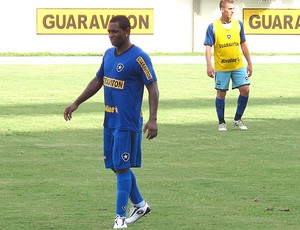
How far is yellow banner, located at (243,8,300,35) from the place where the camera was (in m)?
51.2

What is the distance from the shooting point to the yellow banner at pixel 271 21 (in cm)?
5122

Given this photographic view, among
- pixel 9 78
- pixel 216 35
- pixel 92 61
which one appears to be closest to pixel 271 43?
pixel 92 61

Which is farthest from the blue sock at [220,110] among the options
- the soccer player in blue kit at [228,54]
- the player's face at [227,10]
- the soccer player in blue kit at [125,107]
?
the soccer player in blue kit at [125,107]

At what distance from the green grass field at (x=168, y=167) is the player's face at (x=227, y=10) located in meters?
1.94

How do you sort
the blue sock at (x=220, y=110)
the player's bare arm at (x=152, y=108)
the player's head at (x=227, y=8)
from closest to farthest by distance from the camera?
the player's bare arm at (x=152, y=108) → the player's head at (x=227, y=8) → the blue sock at (x=220, y=110)

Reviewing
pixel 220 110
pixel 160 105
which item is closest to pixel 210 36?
pixel 220 110

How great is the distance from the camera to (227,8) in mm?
18594

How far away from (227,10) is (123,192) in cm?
918

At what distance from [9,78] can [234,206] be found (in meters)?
21.2

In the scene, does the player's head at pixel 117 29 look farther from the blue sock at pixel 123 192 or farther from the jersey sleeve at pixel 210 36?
the jersey sleeve at pixel 210 36

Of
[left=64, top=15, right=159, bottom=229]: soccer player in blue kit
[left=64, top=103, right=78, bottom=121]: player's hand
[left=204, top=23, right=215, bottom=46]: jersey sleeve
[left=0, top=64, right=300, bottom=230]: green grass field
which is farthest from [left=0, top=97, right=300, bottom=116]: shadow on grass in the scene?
[left=64, top=15, right=159, bottom=229]: soccer player in blue kit

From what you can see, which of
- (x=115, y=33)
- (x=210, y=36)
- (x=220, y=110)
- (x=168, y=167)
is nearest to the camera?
(x=115, y=33)

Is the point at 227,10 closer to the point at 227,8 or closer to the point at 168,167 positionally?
the point at 227,8

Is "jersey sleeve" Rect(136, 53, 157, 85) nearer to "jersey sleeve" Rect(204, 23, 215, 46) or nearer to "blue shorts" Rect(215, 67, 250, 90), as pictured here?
"jersey sleeve" Rect(204, 23, 215, 46)
